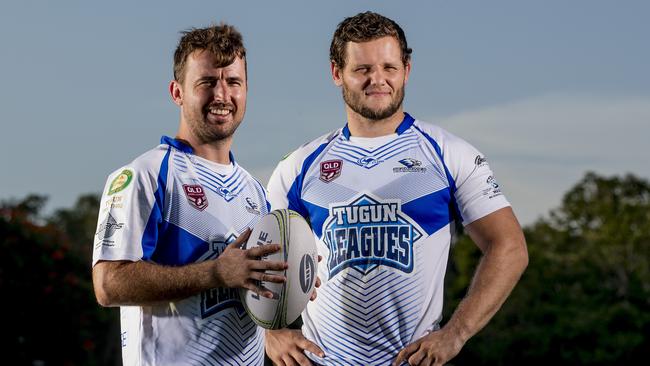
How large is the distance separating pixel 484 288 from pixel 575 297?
44.1 meters

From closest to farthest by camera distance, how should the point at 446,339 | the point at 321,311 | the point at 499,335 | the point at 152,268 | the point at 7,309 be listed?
the point at 152,268
the point at 446,339
the point at 321,311
the point at 7,309
the point at 499,335

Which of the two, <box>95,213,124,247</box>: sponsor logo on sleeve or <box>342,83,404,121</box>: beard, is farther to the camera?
<box>342,83,404,121</box>: beard

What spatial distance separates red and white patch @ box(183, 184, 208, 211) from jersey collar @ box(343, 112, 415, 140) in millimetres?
1280

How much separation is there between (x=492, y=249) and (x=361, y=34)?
5.72 ft

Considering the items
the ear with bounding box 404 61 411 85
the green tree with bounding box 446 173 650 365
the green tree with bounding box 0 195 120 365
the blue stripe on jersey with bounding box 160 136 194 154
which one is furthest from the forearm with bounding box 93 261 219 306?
the green tree with bounding box 446 173 650 365

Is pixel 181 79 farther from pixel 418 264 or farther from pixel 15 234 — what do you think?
pixel 15 234

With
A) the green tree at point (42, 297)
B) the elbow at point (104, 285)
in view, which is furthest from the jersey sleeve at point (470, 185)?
the green tree at point (42, 297)

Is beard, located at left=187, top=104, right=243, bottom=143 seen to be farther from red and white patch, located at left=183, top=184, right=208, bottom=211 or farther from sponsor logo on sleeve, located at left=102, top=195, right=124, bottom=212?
sponsor logo on sleeve, located at left=102, top=195, right=124, bottom=212

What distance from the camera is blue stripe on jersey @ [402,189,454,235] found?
667 centimetres

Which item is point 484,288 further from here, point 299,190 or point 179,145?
point 179,145

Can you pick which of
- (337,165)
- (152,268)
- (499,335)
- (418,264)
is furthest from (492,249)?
(499,335)

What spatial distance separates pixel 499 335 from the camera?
4478 cm

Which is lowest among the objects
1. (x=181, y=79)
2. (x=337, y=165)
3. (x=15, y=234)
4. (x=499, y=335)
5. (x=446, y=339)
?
(x=499, y=335)

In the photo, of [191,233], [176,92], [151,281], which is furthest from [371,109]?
[151,281]
